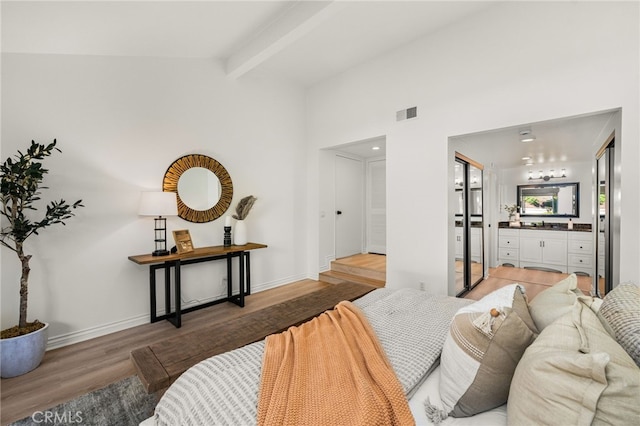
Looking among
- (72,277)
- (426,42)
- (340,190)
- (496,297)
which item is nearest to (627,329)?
(496,297)

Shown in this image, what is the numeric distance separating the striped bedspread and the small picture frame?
6.96 ft

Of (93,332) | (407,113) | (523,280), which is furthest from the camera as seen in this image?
(523,280)

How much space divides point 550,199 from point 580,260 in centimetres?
149

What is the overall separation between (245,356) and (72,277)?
2.44m

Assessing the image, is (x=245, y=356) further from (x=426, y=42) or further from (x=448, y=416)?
(x=426, y=42)

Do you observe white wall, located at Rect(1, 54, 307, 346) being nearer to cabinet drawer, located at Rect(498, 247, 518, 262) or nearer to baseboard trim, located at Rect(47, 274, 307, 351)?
baseboard trim, located at Rect(47, 274, 307, 351)

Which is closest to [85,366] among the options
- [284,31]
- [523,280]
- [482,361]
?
[482,361]

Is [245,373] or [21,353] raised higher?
[245,373]

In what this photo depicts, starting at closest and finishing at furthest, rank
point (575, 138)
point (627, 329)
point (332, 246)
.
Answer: point (627, 329), point (575, 138), point (332, 246)

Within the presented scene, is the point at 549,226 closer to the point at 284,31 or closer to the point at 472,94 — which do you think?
the point at 472,94

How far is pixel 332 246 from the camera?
495 centimetres

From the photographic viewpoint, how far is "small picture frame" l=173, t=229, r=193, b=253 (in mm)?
3095

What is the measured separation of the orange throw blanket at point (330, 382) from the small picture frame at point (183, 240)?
216cm

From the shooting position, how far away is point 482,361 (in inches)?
38.1
